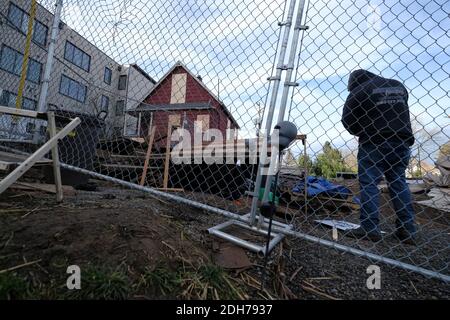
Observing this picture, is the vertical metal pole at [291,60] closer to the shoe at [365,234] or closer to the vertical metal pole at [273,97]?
A: the vertical metal pole at [273,97]

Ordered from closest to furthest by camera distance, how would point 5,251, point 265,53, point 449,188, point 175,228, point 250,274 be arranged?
point 5,251
point 250,274
point 175,228
point 265,53
point 449,188

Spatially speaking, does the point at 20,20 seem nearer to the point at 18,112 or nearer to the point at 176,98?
the point at 18,112

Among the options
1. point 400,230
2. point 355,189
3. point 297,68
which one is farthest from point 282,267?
point 355,189

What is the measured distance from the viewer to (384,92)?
237 cm

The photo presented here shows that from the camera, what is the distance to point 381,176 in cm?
244

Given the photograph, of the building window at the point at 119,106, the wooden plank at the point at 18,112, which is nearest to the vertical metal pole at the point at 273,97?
the wooden plank at the point at 18,112

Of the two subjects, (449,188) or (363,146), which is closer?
(363,146)

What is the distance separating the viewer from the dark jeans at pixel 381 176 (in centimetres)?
234

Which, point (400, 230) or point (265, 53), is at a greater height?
point (265, 53)

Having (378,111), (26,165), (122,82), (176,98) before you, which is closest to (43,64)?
(26,165)

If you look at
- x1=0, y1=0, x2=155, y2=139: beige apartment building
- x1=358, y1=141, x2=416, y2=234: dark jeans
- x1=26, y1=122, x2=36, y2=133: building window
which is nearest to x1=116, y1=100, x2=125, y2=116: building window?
x1=0, y1=0, x2=155, y2=139: beige apartment building

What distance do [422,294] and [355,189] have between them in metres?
6.62

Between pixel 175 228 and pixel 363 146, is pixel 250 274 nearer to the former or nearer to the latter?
pixel 175 228
